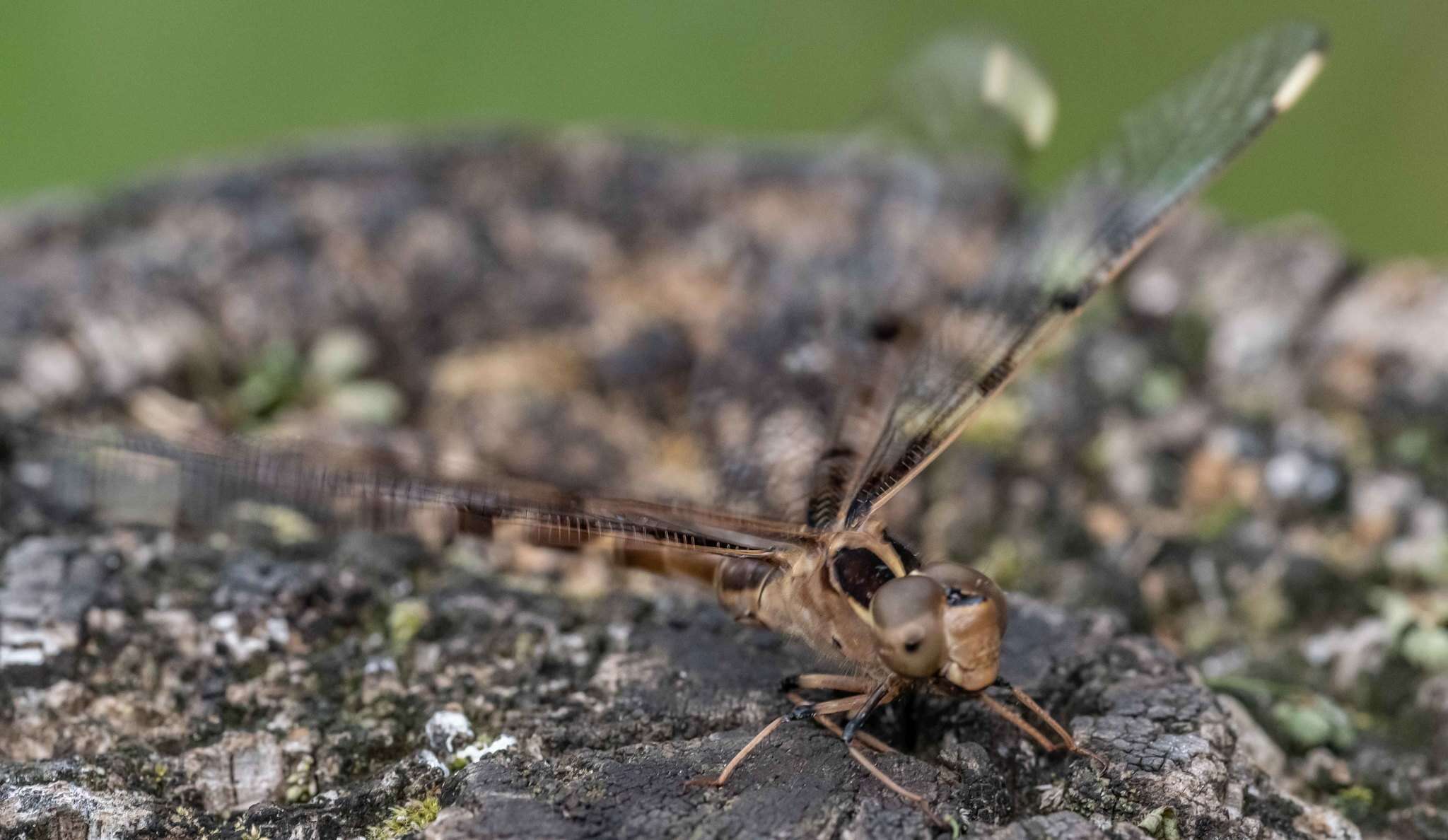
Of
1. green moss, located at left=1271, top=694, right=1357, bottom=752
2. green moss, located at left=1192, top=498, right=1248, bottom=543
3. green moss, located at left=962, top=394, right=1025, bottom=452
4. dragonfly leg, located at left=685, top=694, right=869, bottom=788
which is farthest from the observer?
green moss, located at left=962, top=394, right=1025, bottom=452

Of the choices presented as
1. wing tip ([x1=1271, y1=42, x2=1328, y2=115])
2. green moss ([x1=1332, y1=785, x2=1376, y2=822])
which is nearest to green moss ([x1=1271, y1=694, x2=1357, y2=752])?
green moss ([x1=1332, y1=785, x2=1376, y2=822])

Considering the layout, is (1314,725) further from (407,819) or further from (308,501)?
(308,501)

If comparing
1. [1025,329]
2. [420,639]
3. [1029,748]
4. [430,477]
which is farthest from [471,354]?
[1029,748]

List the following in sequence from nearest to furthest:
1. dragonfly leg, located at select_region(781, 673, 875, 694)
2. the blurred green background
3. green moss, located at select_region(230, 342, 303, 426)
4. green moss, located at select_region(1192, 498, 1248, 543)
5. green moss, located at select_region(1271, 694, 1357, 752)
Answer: dragonfly leg, located at select_region(781, 673, 875, 694)
green moss, located at select_region(1271, 694, 1357, 752)
green moss, located at select_region(1192, 498, 1248, 543)
green moss, located at select_region(230, 342, 303, 426)
the blurred green background

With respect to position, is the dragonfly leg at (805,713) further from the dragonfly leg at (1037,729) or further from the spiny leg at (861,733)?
the dragonfly leg at (1037,729)

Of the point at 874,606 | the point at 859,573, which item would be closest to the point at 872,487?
the point at 859,573

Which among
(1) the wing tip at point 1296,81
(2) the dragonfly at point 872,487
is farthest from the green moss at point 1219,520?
(1) the wing tip at point 1296,81

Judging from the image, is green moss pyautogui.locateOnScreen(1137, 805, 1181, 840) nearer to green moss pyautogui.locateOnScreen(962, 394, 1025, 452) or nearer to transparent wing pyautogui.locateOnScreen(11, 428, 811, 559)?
transparent wing pyautogui.locateOnScreen(11, 428, 811, 559)
